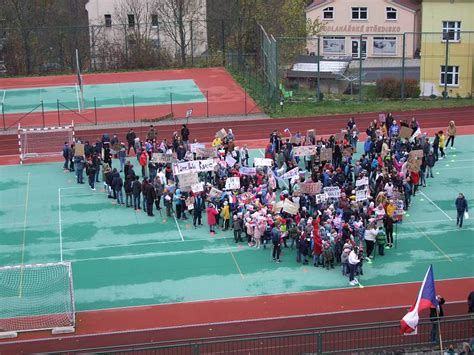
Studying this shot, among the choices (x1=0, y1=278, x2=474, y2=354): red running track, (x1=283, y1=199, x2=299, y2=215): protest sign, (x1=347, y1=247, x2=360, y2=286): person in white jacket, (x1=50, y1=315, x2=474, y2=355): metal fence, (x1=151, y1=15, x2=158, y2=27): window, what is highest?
(x1=151, y1=15, x2=158, y2=27): window

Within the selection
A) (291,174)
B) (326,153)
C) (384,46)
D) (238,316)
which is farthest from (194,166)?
(384,46)

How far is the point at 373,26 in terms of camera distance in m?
77.3

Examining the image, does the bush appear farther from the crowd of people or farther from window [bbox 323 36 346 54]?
window [bbox 323 36 346 54]

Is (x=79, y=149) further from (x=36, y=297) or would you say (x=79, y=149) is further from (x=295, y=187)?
(x=36, y=297)

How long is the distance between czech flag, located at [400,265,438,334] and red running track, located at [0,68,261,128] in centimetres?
3038

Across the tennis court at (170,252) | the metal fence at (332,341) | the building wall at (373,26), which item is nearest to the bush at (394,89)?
the tennis court at (170,252)

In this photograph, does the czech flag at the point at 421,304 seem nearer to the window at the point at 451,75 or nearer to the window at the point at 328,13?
the window at the point at 451,75

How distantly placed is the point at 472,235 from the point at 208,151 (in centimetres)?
1140

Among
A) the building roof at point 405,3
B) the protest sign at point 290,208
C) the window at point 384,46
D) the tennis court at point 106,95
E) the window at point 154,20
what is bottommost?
the protest sign at point 290,208

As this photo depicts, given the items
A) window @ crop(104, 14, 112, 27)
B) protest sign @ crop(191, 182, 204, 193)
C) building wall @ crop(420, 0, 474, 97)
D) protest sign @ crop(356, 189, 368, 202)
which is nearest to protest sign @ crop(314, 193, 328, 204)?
protest sign @ crop(356, 189, 368, 202)

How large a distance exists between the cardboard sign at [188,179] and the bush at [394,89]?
80.2ft

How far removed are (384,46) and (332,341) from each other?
55.1m

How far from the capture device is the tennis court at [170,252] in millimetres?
29109

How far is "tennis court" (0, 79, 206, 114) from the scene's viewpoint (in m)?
56.6
